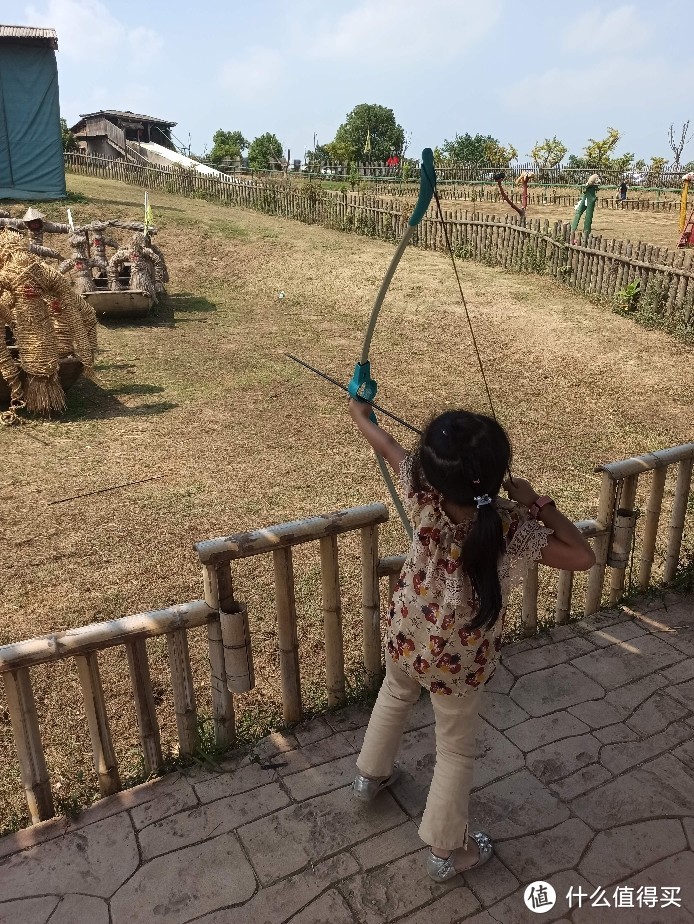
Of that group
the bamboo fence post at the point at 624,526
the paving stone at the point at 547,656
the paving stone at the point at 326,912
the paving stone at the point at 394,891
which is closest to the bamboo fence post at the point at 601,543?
the bamboo fence post at the point at 624,526

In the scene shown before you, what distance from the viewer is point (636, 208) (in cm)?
2473

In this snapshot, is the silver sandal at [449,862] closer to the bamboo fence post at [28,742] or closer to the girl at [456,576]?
the girl at [456,576]

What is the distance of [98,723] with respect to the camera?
2600mm

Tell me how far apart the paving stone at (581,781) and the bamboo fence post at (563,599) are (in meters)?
1.02

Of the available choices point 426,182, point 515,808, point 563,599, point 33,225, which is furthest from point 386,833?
point 33,225

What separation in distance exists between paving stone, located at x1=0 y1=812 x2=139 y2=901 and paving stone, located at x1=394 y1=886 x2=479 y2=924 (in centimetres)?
93

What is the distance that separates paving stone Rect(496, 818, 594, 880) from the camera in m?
2.34

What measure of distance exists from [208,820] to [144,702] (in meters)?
0.47

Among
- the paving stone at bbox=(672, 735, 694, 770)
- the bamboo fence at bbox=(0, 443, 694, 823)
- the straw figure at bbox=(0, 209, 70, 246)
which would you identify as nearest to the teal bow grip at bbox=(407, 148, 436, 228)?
the bamboo fence at bbox=(0, 443, 694, 823)

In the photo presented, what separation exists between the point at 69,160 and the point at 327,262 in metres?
18.0

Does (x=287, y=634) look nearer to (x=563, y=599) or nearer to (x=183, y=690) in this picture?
(x=183, y=690)

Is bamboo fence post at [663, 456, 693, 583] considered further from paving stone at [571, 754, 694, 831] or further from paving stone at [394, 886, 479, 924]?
paving stone at [394, 886, 479, 924]

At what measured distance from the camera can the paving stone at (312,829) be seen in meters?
2.39

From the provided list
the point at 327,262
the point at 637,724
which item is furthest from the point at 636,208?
the point at 637,724
